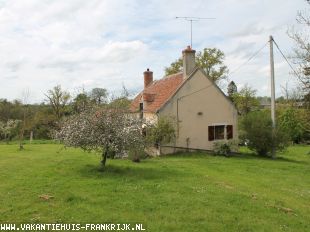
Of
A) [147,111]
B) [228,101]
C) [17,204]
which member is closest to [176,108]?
[147,111]

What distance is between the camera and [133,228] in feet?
26.5

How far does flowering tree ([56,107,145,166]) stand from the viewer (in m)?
14.2

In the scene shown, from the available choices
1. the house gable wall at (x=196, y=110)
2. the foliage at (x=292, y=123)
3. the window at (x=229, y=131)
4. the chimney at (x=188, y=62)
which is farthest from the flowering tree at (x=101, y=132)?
the foliage at (x=292, y=123)

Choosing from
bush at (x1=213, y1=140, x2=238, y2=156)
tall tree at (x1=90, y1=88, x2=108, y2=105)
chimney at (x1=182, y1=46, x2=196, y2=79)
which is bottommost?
bush at (x1=213, y1=140, x2=238, y2=156)

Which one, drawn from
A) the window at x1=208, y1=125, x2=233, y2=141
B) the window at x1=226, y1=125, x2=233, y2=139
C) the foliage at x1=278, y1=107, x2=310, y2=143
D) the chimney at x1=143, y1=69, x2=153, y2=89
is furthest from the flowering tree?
the foliage at x1=278, y1=107, x2=310, y2=143

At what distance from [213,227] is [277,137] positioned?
19.7 m

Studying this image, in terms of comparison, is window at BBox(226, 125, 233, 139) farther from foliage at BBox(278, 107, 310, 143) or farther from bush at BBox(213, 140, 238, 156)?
foliage at BBox(278, 107, 310, 143)

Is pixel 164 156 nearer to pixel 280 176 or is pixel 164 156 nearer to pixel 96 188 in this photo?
pixel 280 176

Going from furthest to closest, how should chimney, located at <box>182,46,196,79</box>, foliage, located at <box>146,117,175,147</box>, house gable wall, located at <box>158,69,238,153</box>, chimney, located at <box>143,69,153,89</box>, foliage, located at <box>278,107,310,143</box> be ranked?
foliage, located at <box>278,107,310,143</box>
chimney, located at <box>143,69,153,89</box>
chimney, located at <box>182,46,196,79</box>
house gable wall, located at <box>158,69,238,153</box>
foliage, located at <box>146,117,175,147</box>

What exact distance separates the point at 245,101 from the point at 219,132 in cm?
2679

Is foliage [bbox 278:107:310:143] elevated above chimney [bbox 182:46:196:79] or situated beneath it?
situated beneath

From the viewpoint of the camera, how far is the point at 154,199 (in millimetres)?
10539

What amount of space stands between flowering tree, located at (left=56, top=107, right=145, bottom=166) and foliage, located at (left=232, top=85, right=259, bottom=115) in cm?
4127

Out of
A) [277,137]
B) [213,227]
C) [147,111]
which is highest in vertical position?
[147,111]
